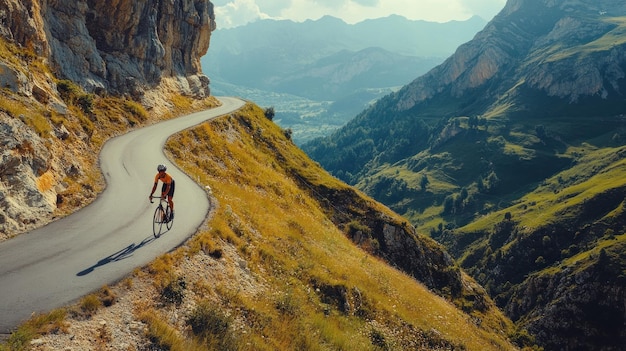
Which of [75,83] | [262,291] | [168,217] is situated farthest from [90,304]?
[75,83]

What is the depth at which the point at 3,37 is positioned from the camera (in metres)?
30.8

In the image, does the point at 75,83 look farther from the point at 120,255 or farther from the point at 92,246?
the point at 120,255

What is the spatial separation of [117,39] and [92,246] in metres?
50.1

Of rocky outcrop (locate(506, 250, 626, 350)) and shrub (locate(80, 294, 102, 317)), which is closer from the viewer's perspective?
shrub (locate(80, 294, 102, 317))

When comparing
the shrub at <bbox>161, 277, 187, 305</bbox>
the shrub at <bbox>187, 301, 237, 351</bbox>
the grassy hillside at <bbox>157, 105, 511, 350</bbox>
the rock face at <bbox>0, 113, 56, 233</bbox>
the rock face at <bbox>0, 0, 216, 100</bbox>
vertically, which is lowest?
the grassy hillside at <bbox>157, 105, 511, 350</bbox>

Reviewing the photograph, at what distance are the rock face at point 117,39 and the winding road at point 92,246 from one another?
17518mm

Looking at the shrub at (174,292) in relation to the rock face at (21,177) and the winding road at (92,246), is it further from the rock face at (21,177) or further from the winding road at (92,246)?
the rock face at (21,177)

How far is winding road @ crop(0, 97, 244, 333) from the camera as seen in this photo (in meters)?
12.7

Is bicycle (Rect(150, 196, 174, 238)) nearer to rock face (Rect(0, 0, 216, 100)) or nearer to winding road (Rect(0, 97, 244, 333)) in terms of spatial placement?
winding road (Rect(0, 97, 244, 333))

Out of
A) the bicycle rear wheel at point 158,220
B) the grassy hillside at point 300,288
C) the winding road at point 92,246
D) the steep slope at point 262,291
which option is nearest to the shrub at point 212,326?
the steep slope at point 262,291

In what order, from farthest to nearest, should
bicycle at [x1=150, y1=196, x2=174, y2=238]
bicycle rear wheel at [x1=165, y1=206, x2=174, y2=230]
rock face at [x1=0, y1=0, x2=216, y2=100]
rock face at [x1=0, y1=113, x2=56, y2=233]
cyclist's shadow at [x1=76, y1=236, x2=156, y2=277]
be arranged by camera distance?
rock face at [x1=0, y1=0, x2=216, y2=100] → bicycle rear wheel at [x1=165, y1=206, x2=174, y2=230] → bicycle at [x1=150, y1=196, x2=174, y2=238] → rock face at [x1=0, y1=113, x2=56, y2=233] → cyclist's shadow at [x1=76, y1=236, x2=156, y2=277]

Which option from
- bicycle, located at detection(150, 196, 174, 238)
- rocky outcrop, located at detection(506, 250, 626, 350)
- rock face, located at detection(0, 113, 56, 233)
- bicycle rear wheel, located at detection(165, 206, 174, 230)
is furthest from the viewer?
rocky outcrop, located at detection(506, 250, 626, 350)

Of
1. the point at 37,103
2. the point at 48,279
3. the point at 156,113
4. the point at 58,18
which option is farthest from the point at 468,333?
the point at 58,18

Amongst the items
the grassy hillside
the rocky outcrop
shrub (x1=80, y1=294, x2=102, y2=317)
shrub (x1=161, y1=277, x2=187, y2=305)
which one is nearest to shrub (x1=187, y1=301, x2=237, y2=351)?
the grassy hillside
